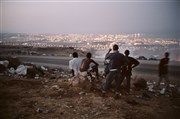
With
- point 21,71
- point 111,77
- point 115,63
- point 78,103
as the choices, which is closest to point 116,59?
point 115,63

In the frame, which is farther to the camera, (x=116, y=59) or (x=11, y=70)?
(x=11, y=70)

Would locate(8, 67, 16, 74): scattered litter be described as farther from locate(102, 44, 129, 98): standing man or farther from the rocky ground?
locate(102, 44, 129, 98): standing man

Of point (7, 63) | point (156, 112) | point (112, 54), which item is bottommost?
point (156, 112)

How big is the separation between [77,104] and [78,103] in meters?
0.05

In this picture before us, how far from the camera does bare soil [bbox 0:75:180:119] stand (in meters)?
3.52

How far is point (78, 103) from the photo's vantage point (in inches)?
155

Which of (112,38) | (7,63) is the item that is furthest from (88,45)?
(7,63)

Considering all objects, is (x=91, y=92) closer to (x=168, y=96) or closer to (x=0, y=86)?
(x=168, y=96)

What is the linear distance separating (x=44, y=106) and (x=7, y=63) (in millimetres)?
3255

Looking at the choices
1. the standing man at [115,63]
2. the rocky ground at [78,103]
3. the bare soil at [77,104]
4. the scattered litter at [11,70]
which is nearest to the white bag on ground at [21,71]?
the scattered litter at [11,70]

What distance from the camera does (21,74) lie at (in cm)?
608

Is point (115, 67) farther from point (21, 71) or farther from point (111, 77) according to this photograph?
point (21, 71)

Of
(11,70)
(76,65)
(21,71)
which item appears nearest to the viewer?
(76,65)

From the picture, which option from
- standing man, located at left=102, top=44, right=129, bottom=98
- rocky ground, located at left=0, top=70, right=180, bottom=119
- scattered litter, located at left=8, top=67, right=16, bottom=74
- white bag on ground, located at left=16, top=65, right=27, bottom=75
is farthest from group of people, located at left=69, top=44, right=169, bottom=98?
scattered litter, located at left=8, top=67, right=16, bottom=74
